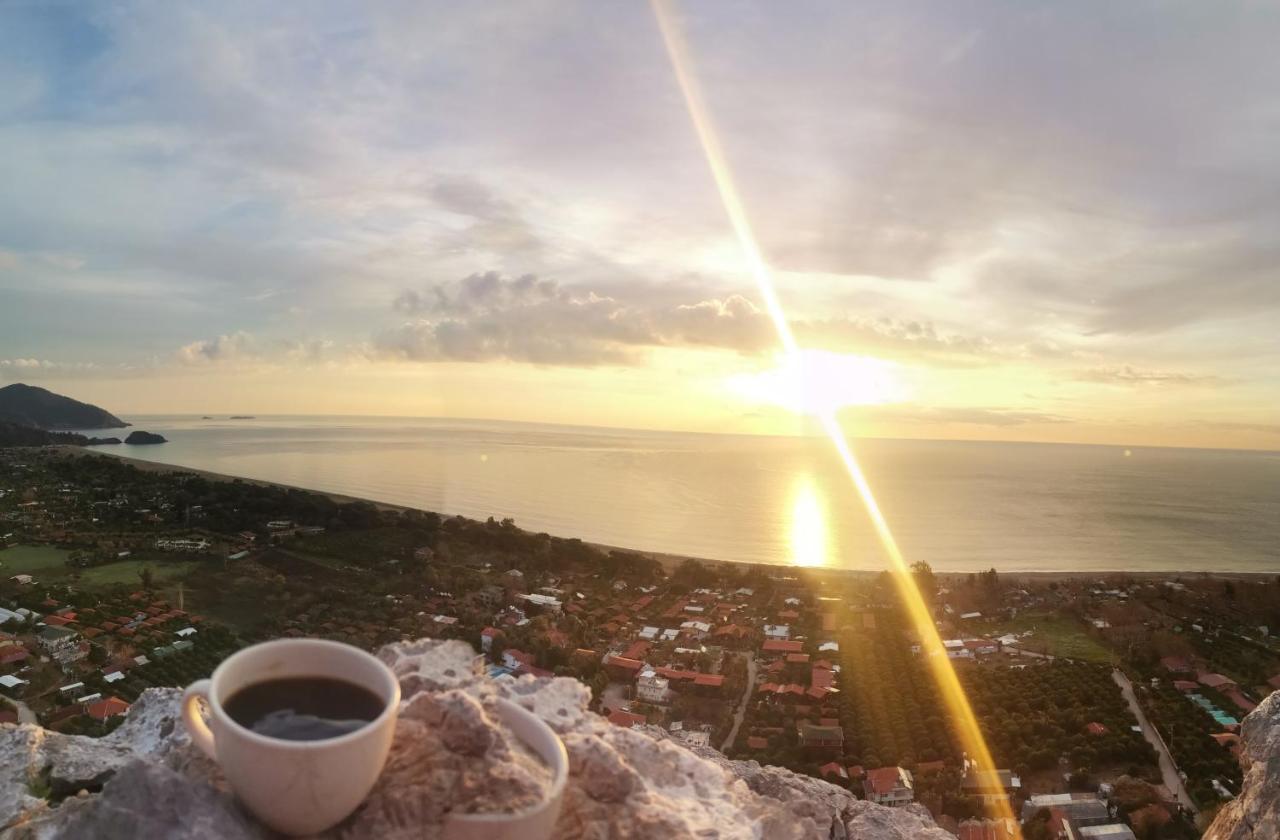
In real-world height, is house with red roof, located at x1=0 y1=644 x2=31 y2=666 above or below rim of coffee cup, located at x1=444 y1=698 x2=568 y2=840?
below

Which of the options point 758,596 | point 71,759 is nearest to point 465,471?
point 758,596

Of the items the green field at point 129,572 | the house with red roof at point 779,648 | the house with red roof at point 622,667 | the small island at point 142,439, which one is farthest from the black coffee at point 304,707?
the small island at point 142,439

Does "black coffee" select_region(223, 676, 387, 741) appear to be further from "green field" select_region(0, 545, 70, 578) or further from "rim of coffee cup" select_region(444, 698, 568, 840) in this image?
"green field" select_region(0, 545, 70, 578)

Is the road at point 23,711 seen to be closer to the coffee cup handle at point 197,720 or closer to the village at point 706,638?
the village at point 706,638

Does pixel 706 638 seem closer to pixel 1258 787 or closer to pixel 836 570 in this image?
pixel 836 570

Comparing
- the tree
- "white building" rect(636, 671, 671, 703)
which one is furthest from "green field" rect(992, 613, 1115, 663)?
"white building" rect(636, 671, 671, 703)

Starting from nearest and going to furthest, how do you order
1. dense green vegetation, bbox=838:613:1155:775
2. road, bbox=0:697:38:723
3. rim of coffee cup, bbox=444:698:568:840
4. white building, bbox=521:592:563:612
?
rim of coffee cup, bbox=444:698:568:840 < road, bbox=0:697:38:723 < dense green vegetation, bbox=838:613:1155:775 < white building, bbox=521:592:563:612

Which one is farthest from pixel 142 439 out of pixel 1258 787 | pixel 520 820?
pixel 1258 787
